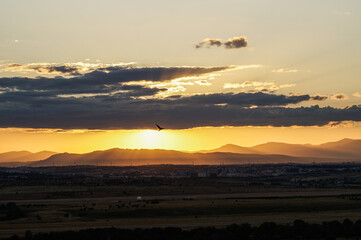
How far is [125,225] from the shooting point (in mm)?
84062

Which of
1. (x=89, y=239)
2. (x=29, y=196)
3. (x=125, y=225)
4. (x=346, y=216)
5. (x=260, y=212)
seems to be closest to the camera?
(x=89, y=239)

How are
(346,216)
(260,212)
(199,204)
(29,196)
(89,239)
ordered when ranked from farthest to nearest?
1. (29,196)
2. (199,204)
3. (260,212)
4. (346,216)
5. (89,239)

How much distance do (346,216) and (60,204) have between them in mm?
63255

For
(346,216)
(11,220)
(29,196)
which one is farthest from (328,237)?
(29,196)

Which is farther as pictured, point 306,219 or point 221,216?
point 221,216

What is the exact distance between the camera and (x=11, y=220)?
9425cm

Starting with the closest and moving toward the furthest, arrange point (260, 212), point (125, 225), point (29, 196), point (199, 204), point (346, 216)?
point (125, 225)
point (346, 216)
point (260, 212)
point (199, 204)
point (29, 196)

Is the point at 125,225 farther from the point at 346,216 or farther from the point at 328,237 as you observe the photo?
the point at 346,216

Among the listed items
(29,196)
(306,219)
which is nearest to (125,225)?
(306,219)

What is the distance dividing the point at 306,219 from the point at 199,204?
32458 mm

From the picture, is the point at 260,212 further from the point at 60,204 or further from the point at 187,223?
the point at 60,204

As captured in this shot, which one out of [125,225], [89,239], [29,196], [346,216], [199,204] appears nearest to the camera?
[89,239]

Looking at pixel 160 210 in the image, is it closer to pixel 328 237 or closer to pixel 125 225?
pixel 125 225

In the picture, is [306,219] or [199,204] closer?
[306,219]
